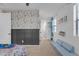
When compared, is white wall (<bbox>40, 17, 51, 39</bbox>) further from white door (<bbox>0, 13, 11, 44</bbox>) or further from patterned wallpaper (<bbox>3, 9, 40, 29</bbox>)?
white door (<bbox>0, 13, 11, 44</bbox>)

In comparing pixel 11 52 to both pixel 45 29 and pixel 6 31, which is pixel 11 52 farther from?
pixel 45 29

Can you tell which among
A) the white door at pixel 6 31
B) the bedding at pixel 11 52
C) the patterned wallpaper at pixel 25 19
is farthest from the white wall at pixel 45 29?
the bedding at pixel 11 52

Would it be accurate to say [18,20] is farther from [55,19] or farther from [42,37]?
[55,19]

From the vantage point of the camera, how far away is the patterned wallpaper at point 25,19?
4.52 m

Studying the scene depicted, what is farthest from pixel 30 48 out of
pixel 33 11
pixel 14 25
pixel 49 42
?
pixel 33 11

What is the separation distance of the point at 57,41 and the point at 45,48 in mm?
579

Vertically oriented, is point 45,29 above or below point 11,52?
above

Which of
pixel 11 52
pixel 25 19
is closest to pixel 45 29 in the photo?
pixel 25 19

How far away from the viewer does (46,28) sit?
465cm

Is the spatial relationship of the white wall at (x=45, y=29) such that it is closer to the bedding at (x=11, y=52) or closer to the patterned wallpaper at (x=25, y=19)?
the patterned wallpaper at (x=25, y=19)

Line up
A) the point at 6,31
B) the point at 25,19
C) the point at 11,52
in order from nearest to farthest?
the point at 11,52
the point at 6,31
the point at 25,19

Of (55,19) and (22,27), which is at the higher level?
Answer: (55,19)

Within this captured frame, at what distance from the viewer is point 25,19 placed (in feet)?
15.3

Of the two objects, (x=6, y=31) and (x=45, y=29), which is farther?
(x=45, y=29)
